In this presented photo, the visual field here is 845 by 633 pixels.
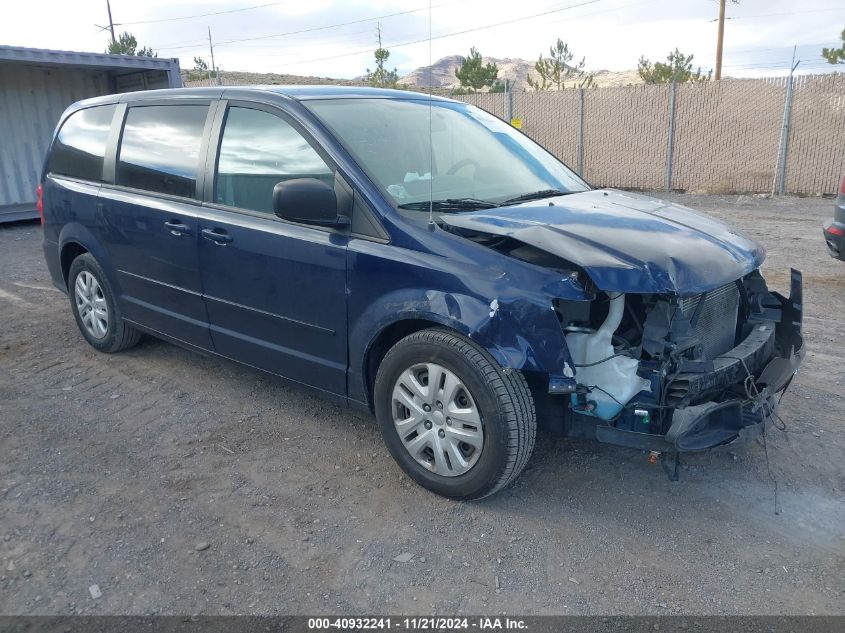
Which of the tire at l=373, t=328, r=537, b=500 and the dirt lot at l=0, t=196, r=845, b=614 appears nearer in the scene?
the dirt lot at l=0, t=196, r=845, b=614

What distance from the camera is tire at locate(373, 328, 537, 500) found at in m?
2.96

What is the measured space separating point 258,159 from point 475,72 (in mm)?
29197

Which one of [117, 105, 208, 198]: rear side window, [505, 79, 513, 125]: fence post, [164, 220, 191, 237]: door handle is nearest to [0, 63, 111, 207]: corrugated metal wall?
[117, 105, 208, 198]: rear side window

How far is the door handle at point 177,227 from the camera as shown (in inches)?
161

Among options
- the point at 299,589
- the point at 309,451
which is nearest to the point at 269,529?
the point at 299,589

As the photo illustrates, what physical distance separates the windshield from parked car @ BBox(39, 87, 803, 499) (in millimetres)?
15

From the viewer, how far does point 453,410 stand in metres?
3.11

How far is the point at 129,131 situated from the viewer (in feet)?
15.4

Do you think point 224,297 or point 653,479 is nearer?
point 653,479

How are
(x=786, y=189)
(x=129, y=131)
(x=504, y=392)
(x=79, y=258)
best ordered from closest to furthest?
(x=504, y=392) → (x=129, y=131) → (x=79, y=258) → (x=786, y=189)

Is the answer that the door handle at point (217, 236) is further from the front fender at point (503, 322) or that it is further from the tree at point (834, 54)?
the tree at point (834, 54)

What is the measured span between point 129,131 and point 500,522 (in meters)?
3.61

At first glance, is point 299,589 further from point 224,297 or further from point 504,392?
point 224,297

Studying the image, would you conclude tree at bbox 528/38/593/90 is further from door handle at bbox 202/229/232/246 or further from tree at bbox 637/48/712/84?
door handle at bbox 202/229/232/246
